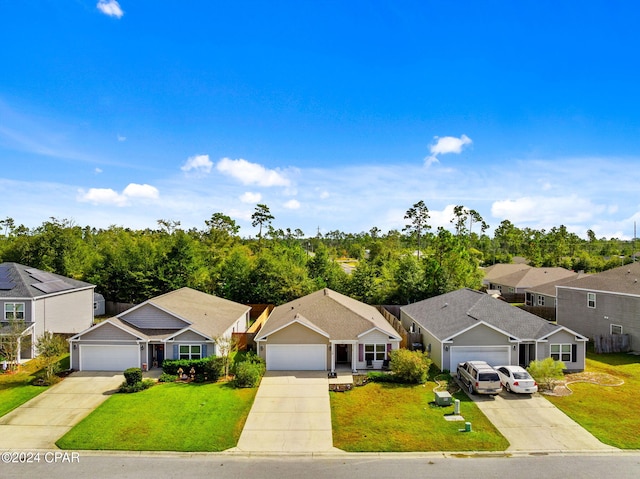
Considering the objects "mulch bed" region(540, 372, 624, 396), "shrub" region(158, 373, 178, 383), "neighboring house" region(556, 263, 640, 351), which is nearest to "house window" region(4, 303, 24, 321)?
"shrub" region(158, 373, 178, 383)

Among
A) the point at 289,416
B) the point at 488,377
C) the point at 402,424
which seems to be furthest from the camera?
the point at 488,377

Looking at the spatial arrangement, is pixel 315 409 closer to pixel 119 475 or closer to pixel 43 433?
pixel 119 475

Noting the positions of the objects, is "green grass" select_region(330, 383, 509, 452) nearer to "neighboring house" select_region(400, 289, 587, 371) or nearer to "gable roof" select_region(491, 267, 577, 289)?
"neighboring house" select_region(400, 289, 587, 371)

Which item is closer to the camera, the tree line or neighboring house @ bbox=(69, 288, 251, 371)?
neighboring house @ bbox=(69, 288, 251, 371)

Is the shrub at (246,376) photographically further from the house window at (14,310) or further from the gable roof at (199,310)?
the house window at (14,310)

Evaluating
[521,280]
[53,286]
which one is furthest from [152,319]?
[521,280]

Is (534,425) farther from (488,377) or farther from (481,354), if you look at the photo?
(481,354)

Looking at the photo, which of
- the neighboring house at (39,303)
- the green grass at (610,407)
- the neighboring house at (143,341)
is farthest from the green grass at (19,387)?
the green grass at (610,407)

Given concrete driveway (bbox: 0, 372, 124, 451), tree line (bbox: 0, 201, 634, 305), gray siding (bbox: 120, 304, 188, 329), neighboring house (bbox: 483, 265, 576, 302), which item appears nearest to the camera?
concrete driveway (bbox: 0, 372, 124, 451)
